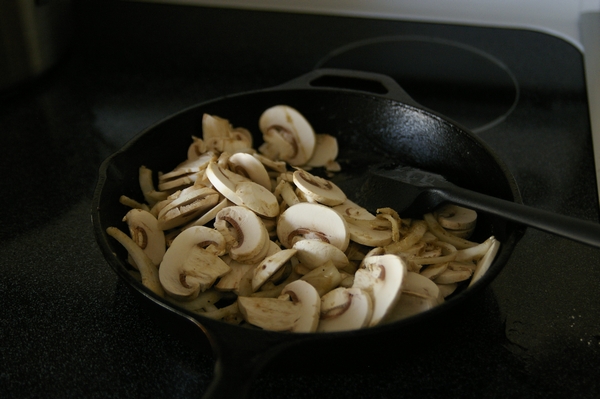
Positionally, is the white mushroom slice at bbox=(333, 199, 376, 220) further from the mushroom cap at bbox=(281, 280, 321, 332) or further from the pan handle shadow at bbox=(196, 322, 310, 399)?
the pan handle shadow at bbox=(196, 322, 310, 399)

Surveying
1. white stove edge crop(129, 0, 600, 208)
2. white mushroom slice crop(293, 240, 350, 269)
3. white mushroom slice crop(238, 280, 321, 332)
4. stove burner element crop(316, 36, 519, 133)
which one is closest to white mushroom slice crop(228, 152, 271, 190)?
white mushroom slice crop(293, 240, 350, 269)

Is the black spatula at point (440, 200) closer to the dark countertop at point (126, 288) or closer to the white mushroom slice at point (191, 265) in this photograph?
the dark countertop at point (126, 288)

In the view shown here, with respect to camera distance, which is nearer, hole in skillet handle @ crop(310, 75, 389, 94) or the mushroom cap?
the mushroom cap

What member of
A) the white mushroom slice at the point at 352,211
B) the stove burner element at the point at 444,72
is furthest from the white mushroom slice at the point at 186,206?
the stove burner element at the point at 444,72

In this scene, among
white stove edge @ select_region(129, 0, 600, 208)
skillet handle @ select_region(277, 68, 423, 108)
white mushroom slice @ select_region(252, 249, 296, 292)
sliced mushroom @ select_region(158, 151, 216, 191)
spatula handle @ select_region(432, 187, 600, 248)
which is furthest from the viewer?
white stove edge @ select_region(129, 0, 600, 208)

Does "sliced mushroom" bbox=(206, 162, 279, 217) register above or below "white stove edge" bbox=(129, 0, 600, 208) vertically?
below

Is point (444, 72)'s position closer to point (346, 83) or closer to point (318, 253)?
point (346, 83)
